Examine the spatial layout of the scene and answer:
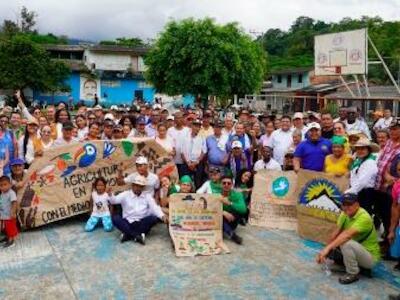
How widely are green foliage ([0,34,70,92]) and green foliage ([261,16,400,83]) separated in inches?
1217

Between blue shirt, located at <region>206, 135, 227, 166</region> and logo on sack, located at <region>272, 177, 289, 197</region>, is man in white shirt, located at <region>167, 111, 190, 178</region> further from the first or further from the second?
logo on sack, located at <region>272, 177, 289, 197</region>

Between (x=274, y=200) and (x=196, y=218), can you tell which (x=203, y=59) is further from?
(x=196, y=218)

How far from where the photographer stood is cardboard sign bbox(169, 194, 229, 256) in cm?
726

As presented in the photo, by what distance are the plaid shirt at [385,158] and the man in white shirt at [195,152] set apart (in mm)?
3319

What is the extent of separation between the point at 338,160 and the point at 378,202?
2.88ft

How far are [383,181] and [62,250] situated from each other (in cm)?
458

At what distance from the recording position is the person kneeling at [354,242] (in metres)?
5.94

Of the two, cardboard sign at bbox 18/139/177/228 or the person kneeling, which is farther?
cardboard sign at bbox 18/139/177/228

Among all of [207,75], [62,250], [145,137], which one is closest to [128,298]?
[62,250]

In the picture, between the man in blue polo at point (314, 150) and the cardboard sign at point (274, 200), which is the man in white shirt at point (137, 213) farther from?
the man in blue polo at point (314, 150)

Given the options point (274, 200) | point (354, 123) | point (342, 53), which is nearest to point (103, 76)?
point (342, 53)

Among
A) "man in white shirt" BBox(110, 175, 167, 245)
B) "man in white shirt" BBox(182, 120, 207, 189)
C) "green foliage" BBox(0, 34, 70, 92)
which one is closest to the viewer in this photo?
"man in white shirt" BBox(110, 175, 167, 245)

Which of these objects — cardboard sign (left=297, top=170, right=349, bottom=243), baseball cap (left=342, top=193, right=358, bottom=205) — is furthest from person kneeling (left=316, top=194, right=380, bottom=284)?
cardboard sign (left=297, top=170, right=349, bottom=243)

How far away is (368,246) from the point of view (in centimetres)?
608
